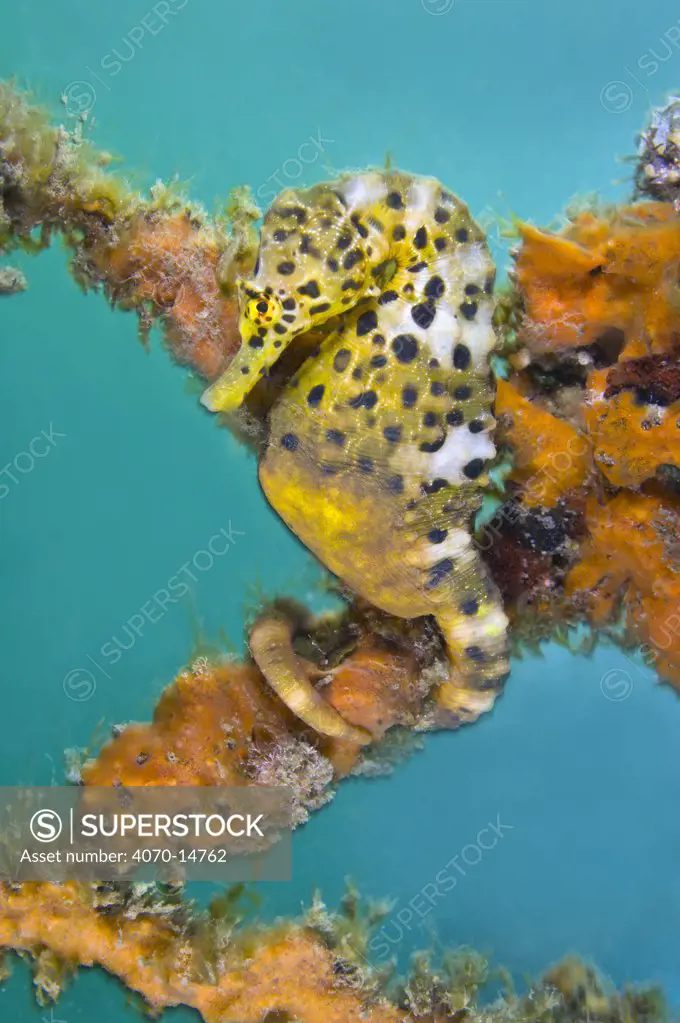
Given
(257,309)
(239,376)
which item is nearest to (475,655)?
(239,376)

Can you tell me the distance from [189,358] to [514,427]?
1.46m

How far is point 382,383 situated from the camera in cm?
267

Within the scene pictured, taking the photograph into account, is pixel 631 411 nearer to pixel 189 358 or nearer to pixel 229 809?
pixel 189 358

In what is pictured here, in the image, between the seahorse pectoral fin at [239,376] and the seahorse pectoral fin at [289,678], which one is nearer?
the seahorse pectoral fin at [239,376]

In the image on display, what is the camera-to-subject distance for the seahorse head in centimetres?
246

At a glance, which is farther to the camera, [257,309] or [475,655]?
[475,655]

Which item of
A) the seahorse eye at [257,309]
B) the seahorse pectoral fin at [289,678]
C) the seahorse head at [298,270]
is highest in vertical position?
the seahorse head at [298,270]

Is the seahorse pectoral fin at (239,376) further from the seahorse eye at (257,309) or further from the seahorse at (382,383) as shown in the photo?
the seahorse eye at (257,309)

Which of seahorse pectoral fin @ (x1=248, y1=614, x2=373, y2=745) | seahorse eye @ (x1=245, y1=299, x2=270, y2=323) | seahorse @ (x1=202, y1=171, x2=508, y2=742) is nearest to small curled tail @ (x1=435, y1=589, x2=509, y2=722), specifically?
seahorse @ (x1=202, y1=171, x2=508, y2=742)

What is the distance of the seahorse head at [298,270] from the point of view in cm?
246

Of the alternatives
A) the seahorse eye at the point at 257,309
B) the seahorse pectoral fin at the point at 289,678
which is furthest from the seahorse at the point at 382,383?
the seahorse pectoral fin at the point at 289,678

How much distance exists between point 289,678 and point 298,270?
1.80 m

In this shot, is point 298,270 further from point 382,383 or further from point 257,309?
point 382,383

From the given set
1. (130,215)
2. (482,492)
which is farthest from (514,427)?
(130,215)
